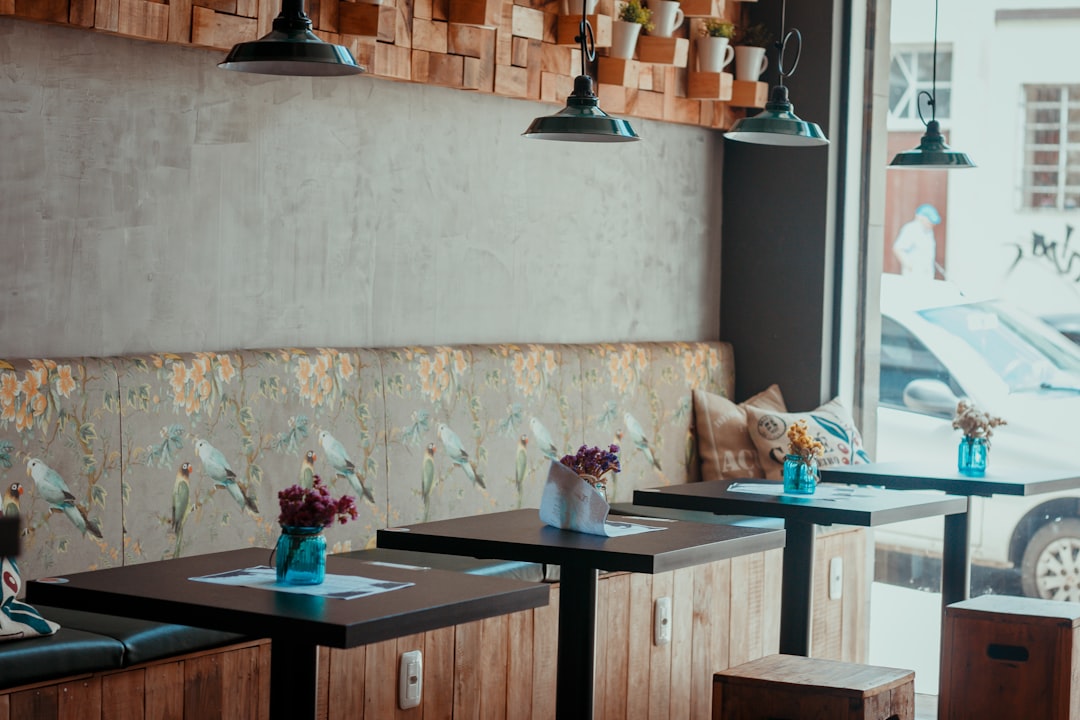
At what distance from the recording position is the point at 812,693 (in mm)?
3498

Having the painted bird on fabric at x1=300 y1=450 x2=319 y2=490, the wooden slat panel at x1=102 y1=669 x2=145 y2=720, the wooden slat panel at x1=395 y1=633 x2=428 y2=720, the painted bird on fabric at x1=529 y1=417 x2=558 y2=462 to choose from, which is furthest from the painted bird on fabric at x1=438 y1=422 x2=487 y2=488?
the wooden slat panel at x1=102 y1=669 x2=145 y2=720

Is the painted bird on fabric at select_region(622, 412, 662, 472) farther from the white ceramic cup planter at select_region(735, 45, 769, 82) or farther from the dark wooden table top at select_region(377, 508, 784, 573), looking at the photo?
the dark wooden table top at select_region(377, 508, 784, 573)

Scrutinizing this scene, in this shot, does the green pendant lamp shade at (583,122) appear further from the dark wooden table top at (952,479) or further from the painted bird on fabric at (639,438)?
the painted bird on fabric at (639,438)

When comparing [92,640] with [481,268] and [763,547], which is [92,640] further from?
[481,268]

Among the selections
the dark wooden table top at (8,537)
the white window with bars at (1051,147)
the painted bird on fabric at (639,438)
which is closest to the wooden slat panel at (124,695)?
the dark wooden table top at (8,537)

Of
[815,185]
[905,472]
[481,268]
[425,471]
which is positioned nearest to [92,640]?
[425,471]

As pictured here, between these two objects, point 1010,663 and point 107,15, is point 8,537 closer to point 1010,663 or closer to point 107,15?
point 107,15

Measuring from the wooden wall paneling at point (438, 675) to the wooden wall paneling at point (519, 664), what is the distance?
0.24m

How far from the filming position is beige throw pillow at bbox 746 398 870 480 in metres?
5.58

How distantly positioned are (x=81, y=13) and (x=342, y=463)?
145cm

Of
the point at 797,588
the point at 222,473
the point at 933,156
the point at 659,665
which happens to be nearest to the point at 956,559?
the point at 797,588

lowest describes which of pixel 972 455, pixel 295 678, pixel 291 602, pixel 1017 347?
pixel 295 678

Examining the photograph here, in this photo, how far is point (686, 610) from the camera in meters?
4.86

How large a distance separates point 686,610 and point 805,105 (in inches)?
87.7
